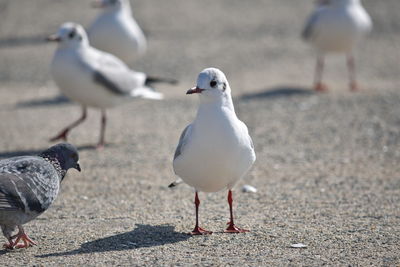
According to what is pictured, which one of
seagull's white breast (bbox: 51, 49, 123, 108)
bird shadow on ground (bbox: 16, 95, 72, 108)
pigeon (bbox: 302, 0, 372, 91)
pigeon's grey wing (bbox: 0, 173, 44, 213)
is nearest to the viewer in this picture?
pigeon's grey wing (bbox: 0, 173, 44, 213)

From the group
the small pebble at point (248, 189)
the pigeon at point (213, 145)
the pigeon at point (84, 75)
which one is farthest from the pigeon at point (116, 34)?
the pigeon at point (213, 145)

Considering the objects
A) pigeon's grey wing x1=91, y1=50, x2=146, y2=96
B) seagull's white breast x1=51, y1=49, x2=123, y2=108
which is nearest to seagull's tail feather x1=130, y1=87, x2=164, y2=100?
pigeon's grey wing x1=91, y1=50, x2=146, y2=96

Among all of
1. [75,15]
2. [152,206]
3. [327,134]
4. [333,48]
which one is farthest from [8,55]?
[152,206]

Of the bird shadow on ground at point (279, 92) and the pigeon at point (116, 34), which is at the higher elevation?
the pigeon at point (116, 34)

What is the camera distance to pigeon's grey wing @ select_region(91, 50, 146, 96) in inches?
387

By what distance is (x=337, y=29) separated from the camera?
13.1m

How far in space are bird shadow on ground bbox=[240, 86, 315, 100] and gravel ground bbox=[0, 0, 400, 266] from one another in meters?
0.03

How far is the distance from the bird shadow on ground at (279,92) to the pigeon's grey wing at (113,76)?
Result: 247 centimetres

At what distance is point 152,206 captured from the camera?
284 inches

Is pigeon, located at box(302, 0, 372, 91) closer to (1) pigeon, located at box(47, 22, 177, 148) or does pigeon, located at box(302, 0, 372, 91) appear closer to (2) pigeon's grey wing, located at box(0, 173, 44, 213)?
(1) pigeon, located at box(47, 22, 177, 148)

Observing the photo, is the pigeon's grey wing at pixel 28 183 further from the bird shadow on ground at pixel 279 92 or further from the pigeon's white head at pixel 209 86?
the bird shadow on ground at pixel 279 92

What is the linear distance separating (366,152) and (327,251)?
3814 millimetres

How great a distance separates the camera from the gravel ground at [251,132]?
590 cm

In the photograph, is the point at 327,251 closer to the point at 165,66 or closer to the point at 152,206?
the point at 152,206
